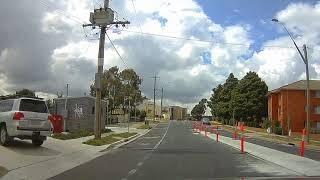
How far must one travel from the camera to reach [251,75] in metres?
102

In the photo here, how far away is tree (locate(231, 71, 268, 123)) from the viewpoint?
325 feet

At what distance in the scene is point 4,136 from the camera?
2253cm

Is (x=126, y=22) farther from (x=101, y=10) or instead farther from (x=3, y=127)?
(x=3, y=127)

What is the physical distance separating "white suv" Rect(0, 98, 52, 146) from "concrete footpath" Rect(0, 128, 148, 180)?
25.0 inches

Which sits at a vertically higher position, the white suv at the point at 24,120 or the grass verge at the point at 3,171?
the white suv at the point at 24,120

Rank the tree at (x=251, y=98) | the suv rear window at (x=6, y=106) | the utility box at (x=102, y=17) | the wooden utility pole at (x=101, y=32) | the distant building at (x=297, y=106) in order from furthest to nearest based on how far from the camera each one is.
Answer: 1. the tree at (x=251, y=98)
2. the distant building at (x=297, y=106)
3. the utility box at (x=102, y=17)
4. the wooden utility pole at (x=101, y=32)
5. the suv rear window at (x=6, y=106)

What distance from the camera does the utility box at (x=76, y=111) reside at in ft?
166

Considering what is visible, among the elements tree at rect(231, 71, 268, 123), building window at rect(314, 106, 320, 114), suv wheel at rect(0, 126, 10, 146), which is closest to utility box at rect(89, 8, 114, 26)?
suv wheel at rect(0, 126, 10, 146)

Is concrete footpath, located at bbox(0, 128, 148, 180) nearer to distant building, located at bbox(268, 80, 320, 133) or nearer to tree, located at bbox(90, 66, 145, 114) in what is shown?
distant building, located at bbox(268, 80, 320, 133)

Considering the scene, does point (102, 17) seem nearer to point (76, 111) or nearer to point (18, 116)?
point (18, 116)

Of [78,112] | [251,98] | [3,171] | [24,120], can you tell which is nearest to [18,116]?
[24,120]

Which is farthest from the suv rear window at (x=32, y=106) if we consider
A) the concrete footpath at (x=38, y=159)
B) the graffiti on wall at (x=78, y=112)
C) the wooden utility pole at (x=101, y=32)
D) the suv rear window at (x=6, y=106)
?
the graffiti on wall at (x=78, y=112)

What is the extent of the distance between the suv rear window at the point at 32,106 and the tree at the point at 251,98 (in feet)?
255

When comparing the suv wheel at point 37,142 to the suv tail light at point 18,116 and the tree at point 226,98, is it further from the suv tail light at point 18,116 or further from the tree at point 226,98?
the tree at point 226,98
